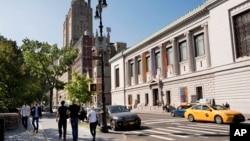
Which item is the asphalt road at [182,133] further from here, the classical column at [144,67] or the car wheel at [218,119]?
the classical column at [144,67]

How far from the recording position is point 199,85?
1438 inches

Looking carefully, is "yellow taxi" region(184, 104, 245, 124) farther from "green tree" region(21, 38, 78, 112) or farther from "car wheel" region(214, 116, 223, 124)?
"green tree" region(21, 38, 78, 112)

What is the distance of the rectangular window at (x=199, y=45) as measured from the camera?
37.6 metres

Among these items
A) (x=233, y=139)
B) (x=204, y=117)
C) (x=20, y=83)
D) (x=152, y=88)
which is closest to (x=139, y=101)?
(x=152, y=88)

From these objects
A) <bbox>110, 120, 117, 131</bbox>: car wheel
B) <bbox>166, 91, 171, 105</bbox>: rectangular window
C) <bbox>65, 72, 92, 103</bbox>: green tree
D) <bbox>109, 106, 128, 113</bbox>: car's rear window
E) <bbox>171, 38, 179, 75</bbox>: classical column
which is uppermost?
<bbox>171, 38, 179, 75</bbox>: classical column

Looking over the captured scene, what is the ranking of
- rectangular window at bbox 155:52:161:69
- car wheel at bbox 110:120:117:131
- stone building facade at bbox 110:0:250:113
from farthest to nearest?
rectangular window at bbox 155:52:161:69 → stone building facade at bbox 110:0:250:113 → car wheel at bbox 110:120:117:131

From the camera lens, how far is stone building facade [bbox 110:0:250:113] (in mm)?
29547

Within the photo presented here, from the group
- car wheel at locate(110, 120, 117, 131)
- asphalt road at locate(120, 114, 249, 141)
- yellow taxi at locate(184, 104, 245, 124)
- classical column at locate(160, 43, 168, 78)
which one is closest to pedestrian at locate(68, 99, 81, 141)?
asphalt road at locate(120, 114, 249, 141)

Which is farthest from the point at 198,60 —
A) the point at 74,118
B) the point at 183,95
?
the point at 74,118

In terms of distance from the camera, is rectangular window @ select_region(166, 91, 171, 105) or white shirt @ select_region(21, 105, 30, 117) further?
rectangular window @ select_region(166, 91, 171, 105)

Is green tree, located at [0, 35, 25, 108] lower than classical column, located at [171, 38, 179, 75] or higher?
lower

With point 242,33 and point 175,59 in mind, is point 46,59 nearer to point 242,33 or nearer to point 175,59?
point 175,59

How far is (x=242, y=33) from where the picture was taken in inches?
1169

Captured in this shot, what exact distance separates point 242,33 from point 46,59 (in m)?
42.7
